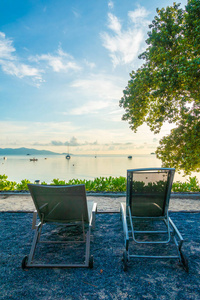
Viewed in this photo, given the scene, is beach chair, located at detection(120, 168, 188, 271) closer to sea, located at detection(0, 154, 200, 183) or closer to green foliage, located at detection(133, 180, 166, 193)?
green foliage, located at detection(133, 180, 166, 193)

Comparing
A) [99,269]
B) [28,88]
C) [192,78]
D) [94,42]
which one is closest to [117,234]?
[99,269]

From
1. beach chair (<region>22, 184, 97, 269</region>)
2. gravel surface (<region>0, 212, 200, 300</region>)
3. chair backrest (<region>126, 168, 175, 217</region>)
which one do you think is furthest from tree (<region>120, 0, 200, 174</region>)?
beach chair (<region>22, 184, 97, 269</region>)

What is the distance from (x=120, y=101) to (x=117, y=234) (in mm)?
8045

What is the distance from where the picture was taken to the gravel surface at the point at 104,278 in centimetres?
Result: 198

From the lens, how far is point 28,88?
1276 cm

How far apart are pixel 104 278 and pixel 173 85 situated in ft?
24.5

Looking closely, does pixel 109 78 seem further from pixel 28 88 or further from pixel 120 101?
pixel 28 88

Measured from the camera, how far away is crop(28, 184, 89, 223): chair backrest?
269cm

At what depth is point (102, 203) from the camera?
5.67 m

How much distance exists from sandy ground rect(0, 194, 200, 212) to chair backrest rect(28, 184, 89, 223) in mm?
2112

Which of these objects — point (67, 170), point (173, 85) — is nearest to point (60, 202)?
point (173, 85)

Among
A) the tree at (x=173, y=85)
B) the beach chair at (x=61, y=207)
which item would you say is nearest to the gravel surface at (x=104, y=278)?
the beach chair at (x=61, y=207)

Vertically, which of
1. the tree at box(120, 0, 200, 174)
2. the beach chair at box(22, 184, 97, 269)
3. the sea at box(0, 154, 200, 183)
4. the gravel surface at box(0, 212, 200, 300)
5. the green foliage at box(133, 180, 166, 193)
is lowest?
the sea at box(0, 154, 200, 183)

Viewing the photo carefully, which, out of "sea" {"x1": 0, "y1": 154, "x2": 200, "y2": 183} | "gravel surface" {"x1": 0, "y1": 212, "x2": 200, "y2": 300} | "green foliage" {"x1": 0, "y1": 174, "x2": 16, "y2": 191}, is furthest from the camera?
"sea" {"x1": 0, "y1": 154, "x2": 200, "y2": 183}
